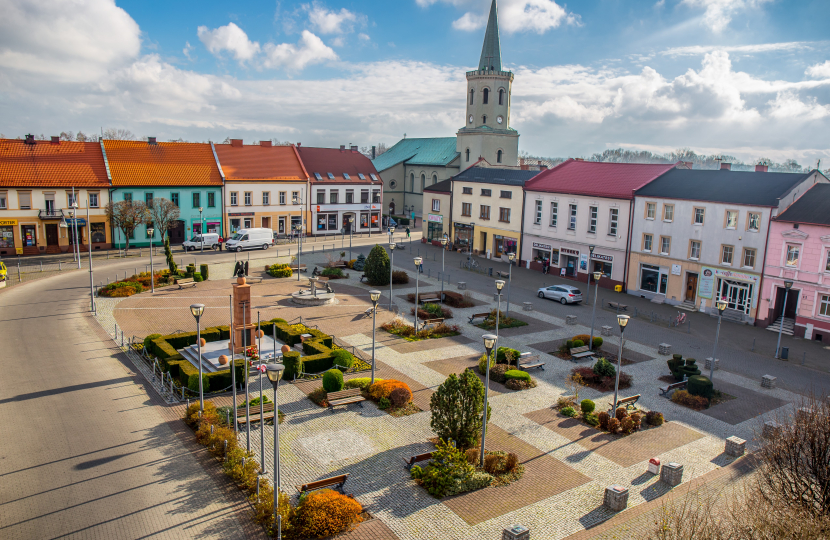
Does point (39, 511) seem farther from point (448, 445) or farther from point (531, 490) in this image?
point (531, 490)

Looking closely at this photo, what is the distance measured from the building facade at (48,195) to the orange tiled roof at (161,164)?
1.71m

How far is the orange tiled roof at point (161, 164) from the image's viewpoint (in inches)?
2199

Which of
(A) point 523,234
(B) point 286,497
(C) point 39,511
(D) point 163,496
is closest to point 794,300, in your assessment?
(A) point 523,234

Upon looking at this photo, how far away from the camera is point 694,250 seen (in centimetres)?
4078

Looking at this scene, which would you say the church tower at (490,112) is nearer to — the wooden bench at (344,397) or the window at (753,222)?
the window at (753,222)

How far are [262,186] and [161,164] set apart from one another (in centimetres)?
1017

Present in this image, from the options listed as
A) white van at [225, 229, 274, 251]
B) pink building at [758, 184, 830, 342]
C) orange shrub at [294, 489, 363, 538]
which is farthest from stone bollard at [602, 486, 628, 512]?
white van at [225, 229, 274, 251]

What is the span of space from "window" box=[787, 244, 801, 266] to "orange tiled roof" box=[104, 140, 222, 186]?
50073 mm

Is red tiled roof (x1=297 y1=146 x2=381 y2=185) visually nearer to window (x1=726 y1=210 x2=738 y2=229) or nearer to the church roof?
the church roof

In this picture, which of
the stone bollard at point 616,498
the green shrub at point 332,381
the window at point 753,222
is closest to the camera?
the stone bollard at point 616,498

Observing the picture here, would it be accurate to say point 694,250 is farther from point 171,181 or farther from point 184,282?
point 171,181

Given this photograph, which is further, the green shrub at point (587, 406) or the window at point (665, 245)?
the window at point (665, 245)

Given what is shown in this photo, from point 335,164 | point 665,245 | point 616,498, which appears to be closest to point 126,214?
point 335,164

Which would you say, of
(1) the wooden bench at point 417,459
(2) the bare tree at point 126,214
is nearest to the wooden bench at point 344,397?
(1) the wooden bench at point 417,459
